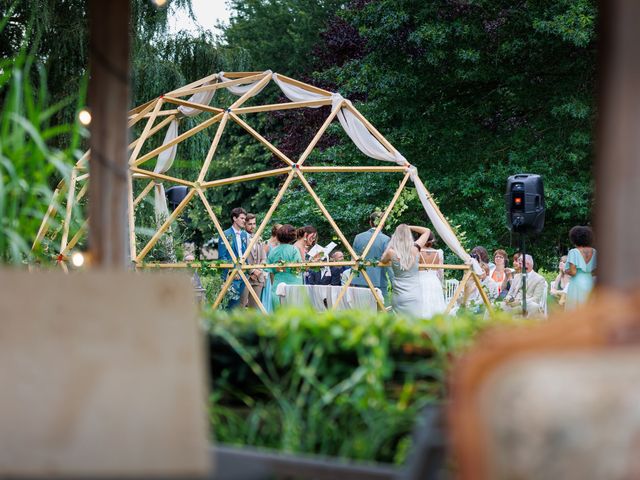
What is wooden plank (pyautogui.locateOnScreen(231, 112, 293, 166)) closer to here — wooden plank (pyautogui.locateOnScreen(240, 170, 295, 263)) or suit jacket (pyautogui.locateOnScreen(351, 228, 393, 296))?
wooden plank (pyautogui.locateOnScreen(240, 170, 295, 263))

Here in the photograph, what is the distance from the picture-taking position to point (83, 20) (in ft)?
36.2

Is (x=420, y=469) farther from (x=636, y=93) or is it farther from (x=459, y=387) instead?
(x=636, y=93)

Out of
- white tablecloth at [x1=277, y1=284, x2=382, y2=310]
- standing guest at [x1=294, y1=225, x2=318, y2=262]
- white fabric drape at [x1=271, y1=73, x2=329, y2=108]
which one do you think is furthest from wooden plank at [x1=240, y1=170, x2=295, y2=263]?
white fabric drape at [x1=271, y1=73, x2=329, y2=108]

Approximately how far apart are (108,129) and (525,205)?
23.0 ft

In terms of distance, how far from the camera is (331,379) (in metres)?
2.55

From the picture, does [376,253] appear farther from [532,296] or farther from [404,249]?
[532,296]

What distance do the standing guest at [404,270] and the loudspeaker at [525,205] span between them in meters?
1.64

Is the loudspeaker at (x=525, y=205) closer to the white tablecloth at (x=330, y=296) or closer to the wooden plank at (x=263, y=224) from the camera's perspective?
the white tablecloth at (x=330, y=296)

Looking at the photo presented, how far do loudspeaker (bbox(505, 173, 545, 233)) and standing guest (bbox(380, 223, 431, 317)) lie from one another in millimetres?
1643

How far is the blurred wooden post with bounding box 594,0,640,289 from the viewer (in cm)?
200

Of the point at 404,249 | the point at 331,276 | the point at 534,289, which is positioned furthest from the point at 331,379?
the point at 331,276

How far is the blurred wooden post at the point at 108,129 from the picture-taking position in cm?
253

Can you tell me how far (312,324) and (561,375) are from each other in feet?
3.44

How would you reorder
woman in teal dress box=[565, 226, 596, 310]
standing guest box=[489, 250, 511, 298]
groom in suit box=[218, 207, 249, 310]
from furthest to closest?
standing guest box=[489, 250, 511, 298] < groom in suit box=[218, 207, 249, 310] < woman in teal dress box=[565, 226, 596, 310]
